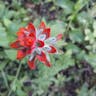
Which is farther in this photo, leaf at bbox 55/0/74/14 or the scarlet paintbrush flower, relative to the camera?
leaf at bbox 55/0/74/14

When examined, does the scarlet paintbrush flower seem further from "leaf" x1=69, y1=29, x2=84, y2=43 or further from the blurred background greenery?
"leaf" x1=69, y1=29, x2=84, y2=43

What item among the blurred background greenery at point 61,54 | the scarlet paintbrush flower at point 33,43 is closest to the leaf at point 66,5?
the blurred background greenery at point 61,54

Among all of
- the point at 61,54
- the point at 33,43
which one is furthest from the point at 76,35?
the point at 33,43

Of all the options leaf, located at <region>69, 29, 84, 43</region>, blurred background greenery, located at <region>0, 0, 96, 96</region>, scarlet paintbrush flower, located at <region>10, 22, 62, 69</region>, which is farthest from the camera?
leaf, located at <region>69, 29, 84, 43</region>

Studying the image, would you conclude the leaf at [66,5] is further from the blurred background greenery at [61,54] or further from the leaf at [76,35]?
the leaf at [76,35]

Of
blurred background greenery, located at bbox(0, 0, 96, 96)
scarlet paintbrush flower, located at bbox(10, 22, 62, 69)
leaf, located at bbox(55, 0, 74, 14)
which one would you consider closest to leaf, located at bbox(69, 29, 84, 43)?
blurred background greenery, located at bbox(0, 0, 96, 96)

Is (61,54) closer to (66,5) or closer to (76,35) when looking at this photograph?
(76,35)
